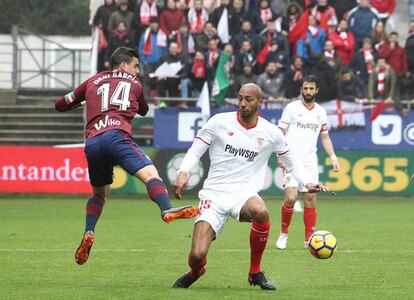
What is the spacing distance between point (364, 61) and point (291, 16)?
228cm

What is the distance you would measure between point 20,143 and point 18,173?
3.81m

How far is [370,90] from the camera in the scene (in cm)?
2844

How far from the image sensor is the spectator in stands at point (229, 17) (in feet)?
95.5

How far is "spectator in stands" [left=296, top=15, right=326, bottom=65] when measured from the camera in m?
28.5

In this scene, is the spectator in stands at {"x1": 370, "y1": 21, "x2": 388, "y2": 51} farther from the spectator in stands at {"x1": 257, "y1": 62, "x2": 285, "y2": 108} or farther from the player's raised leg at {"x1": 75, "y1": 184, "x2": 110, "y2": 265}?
the player's raised leg at {"x1": 75, "y1": 184, "x2": 110, "y2": 265}

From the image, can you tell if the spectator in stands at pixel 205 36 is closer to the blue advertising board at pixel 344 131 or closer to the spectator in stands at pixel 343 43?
the blue advertising board at pixel 344 131

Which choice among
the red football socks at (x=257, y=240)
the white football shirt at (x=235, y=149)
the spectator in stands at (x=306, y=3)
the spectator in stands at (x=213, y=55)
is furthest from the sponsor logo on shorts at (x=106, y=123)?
the spectator in stands at (x=306, y=3)

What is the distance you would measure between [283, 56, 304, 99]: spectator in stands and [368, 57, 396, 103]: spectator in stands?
1897 mm

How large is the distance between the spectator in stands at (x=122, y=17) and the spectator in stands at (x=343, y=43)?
5.25m

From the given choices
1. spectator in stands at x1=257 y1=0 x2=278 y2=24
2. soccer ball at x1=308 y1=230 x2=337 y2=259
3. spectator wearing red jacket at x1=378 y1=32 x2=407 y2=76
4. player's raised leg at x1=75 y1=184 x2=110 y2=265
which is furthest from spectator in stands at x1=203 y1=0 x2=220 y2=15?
soccer ball at x1=308 y1=230 x2=337 y2=259

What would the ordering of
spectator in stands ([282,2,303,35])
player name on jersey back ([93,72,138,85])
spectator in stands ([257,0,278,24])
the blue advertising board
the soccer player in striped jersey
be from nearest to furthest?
the soccer player in striped jersey, player name on jersey back ([93,72,138,85]), the blue advertising board, spectator in stands ([282,2,303,35]), spectator in stands ([257,0,278,24])

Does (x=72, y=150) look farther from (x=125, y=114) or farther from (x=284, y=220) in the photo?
(x=125, y=114)

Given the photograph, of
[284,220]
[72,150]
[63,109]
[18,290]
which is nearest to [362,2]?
[72,150]

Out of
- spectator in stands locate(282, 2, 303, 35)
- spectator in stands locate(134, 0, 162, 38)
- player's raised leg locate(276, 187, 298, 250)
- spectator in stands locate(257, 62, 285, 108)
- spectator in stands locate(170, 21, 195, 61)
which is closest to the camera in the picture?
player's raised leg locate(276, 187, 298, 250)
